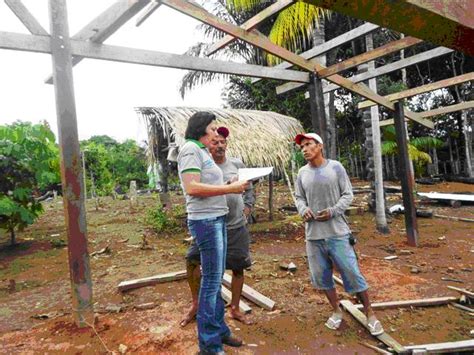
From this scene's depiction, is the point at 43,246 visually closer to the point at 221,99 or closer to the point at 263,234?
the point at 263,234

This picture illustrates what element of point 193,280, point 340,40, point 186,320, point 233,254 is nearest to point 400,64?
point 340,40

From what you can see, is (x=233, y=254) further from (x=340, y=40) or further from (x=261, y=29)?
(x=261, y=29)

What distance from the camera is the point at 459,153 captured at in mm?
19688

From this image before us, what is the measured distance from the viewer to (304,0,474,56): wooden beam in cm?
81

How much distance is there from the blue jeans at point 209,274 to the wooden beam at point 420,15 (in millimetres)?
1971

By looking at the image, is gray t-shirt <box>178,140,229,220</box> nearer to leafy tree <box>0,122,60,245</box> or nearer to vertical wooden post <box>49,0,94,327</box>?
vertical wooden post <box>49,0,94,327</box>

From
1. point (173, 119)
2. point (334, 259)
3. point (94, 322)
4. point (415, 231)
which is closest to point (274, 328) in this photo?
point (334, 259)

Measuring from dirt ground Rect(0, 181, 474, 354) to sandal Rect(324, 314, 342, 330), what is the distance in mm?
51

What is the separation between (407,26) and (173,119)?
23.5 ft

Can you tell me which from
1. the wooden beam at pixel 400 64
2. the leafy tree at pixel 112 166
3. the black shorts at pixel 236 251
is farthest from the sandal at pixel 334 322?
the leafy tree at pixel 112 166

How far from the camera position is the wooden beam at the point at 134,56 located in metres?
2.94

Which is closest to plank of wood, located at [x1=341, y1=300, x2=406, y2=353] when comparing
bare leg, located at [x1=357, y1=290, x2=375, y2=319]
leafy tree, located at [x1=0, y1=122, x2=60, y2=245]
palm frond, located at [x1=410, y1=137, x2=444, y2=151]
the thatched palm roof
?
bare leg, located at [x1=357, y1=290, x2=375, y2=319]

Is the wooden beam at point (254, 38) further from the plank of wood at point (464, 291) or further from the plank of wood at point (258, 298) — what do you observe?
the plank of wood at point (464, 291)

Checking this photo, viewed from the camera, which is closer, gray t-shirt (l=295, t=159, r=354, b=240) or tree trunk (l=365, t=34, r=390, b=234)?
gray t-shirt (l=295, t=159, r=354, b=240)
